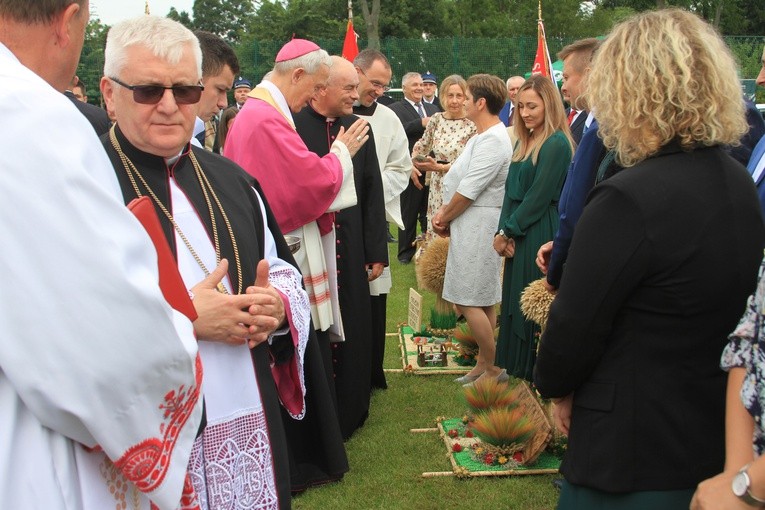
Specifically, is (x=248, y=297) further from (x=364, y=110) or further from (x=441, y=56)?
(x=441, y=56)

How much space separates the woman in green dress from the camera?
482 centimetres

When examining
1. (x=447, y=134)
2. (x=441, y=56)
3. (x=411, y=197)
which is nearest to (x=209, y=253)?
(x=447, y=134)

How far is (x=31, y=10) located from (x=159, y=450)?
88cm

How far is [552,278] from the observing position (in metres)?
3.34

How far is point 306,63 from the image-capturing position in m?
4.26

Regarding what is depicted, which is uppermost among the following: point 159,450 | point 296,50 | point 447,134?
point 296,50

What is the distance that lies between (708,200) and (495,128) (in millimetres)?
3548

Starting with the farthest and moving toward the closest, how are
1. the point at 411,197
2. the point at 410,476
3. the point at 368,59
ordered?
the point at 411,197 < the point at 368,59 < the point at 410,476

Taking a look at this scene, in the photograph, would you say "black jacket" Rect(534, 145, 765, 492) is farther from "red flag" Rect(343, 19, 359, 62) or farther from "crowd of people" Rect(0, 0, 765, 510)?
"red flag" Rect(343, 19, 359, 62)

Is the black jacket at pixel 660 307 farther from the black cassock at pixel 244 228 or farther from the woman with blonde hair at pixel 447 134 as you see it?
the woman with blonde hair at pixel 447 134

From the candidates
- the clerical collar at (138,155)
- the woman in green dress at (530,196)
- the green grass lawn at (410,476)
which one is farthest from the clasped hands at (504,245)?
the clerical collar at (138,155)

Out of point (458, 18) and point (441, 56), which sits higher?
point (458, 18)

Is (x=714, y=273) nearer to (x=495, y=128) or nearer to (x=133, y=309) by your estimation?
(x=133, y=309)

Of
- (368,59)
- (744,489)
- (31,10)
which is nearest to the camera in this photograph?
(31,10)
